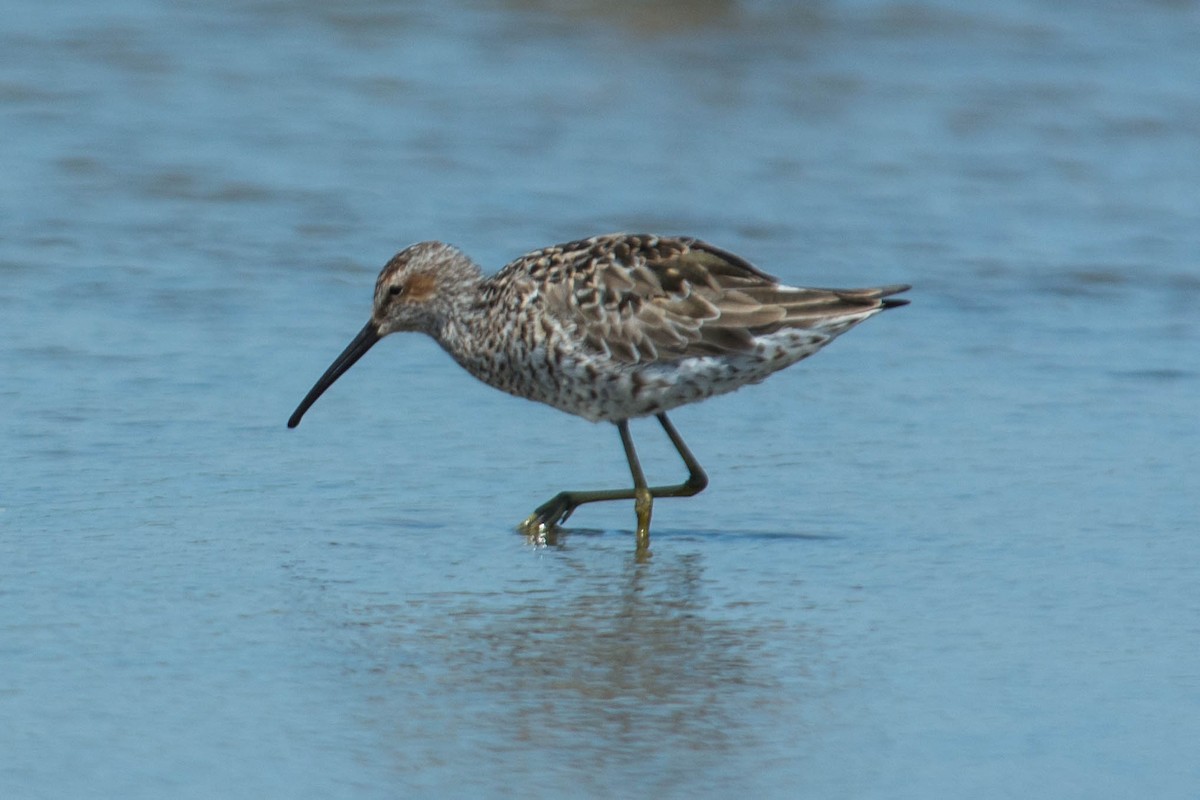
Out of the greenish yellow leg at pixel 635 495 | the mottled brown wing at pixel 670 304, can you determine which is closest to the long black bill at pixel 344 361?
the mottled brown wing at pixel 670 304

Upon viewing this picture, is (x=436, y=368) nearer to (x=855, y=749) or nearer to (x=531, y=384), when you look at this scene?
(x=531, y=384)

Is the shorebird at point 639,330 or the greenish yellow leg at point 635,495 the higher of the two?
the shorebird at point 639,330

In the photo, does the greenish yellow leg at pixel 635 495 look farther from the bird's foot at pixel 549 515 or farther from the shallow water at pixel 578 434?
the shallow water at pixel 578 434

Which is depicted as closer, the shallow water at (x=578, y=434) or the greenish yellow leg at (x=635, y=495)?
the shallow water at (x=578, y=434)

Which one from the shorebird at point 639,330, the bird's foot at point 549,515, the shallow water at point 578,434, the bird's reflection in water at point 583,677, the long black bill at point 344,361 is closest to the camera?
the bird's reflection in water at point 583,677

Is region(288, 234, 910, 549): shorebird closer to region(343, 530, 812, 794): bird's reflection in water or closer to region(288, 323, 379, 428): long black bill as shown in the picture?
region(288, 323, 379, 428): long black bill

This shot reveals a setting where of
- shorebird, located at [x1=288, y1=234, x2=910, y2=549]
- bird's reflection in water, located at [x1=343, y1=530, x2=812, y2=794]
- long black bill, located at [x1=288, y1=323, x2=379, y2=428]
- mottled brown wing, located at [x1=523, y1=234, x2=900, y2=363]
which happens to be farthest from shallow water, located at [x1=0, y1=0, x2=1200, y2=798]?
mottled brown wing, located at [x1=523, y1=234, x2=900, y2=363]

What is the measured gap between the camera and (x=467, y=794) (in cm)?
464

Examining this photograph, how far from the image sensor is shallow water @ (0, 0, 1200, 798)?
Result: 16.8ft

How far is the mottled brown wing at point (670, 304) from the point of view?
7.14 metres

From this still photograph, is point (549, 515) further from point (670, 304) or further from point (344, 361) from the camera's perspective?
point (344, 361)

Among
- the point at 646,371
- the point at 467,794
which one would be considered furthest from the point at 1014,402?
the point at 467,794

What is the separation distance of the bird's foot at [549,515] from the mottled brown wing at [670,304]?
1.76 ft

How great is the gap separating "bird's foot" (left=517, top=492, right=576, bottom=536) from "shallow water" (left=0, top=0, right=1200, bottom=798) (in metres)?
0.09
